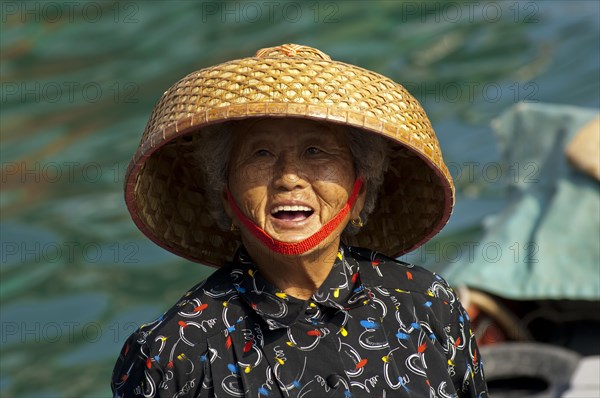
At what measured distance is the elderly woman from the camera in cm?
212

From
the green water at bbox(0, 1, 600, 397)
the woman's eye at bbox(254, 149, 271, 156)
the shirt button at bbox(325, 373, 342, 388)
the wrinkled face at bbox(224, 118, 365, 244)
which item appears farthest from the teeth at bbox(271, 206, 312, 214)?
the green water at bbox(0, 1, 600, 397)

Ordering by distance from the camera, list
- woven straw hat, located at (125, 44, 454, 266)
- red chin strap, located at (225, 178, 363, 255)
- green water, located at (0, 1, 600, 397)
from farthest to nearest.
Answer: green water, located at (0, 1, 600, 397)
red chin strap, located at (225, 178, 363, 255)
woven straw hat, located at (125, 44, 454, 266)

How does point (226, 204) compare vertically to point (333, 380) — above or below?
above

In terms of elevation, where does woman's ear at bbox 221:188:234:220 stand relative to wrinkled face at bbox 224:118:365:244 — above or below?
below

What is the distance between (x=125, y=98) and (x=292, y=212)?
21.4ft

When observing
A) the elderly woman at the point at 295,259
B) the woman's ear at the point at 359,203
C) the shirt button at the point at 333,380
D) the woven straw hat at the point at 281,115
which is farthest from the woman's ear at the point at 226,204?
the shirt button at the point at 333,380

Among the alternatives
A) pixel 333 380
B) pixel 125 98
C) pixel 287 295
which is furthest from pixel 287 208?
pixel 125 98

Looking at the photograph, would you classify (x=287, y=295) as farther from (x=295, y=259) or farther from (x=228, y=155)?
(x=228, y=155)

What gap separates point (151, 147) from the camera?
2168 mm

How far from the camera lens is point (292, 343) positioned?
7.17ft

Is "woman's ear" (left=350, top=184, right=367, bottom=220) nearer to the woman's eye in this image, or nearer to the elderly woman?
the elderly woman

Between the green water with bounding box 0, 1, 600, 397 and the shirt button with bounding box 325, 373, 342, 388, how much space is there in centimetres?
286

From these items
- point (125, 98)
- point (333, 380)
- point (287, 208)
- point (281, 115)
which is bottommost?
point (125, 98)

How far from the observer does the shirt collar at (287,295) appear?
2.21 meters
